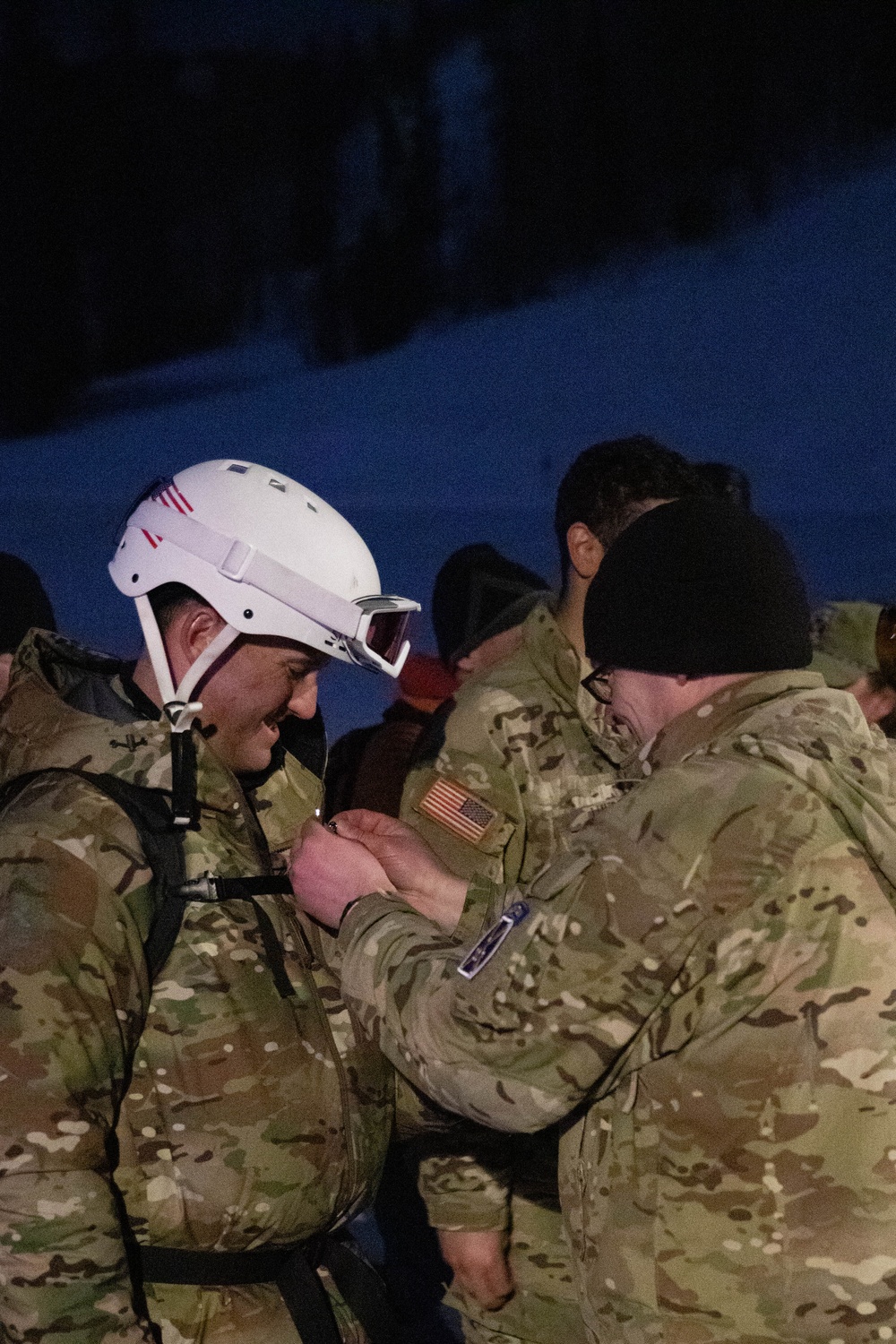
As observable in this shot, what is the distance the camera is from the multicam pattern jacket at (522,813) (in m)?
2.47

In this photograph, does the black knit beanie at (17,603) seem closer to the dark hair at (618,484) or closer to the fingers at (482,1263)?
the dark hair at (618,484)

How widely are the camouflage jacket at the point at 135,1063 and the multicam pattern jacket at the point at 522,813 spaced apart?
0.55m

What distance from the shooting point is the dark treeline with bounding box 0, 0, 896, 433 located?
4.71 m

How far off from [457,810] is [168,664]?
2.66 ft

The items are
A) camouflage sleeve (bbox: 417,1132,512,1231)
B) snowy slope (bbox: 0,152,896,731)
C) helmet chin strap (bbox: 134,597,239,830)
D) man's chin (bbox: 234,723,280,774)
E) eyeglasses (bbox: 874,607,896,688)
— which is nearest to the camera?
helmet chin strap (bbox: 134,597,239,830)

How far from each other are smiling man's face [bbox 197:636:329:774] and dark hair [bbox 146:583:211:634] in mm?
89

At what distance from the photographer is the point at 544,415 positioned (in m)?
4.88

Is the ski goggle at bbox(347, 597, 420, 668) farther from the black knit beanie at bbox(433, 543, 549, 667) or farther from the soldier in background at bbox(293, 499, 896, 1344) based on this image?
the black knit beanie at bbox(433, 543, 549, 667)

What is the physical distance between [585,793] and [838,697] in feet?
3.18

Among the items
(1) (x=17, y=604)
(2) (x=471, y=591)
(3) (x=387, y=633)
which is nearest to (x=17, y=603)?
(1) (x=17, y=604)

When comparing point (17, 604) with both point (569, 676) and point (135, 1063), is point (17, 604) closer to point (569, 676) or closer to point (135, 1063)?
point (569, 676)

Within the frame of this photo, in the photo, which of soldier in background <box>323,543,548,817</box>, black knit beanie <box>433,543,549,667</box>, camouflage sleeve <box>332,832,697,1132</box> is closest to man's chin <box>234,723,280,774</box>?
camouflage sleeve <box>332,832,697,1132</box>

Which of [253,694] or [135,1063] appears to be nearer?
[135,1063]

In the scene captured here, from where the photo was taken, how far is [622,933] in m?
1.56
